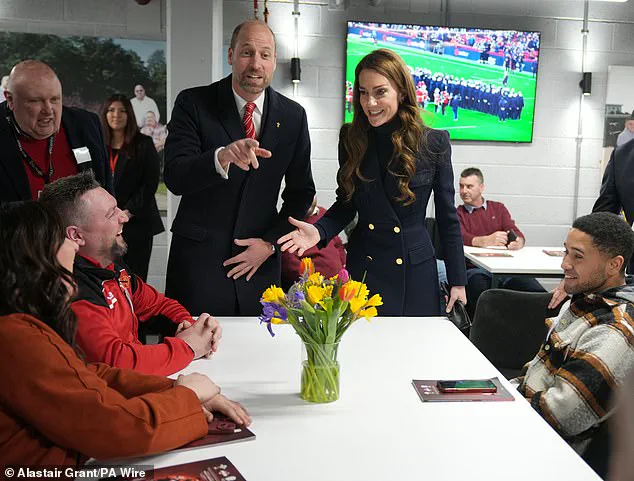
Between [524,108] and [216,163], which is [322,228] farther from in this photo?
[524,108]

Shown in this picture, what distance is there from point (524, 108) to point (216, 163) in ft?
15.3

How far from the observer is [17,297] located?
1.32 metres

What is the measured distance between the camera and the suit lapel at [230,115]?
2672 millimetres

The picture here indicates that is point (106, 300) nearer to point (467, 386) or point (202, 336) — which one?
point (202, 336)

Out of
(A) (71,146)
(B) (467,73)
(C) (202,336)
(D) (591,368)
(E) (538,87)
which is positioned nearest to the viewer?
(D) (591,368)

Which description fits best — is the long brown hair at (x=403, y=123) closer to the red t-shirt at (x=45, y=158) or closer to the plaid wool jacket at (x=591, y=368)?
the plaid wool jacket at (x=591, y=368)

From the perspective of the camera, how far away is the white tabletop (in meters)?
4.29

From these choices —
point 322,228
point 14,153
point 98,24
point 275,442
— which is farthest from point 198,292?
point 98,24

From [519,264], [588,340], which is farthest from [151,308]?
[519,264]

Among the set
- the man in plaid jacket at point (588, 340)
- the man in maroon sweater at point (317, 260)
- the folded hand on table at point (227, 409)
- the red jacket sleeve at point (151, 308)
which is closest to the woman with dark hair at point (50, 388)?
the folded hand on table at point (227, 409)

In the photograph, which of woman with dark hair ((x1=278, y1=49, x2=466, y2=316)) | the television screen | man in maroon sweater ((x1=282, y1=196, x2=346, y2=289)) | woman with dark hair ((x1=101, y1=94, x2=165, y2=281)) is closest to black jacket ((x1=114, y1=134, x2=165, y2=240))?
woman with dark hair ((x1=101, y1=94, x2=165, y2=281))

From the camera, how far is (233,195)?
2.65 meters

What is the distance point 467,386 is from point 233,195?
50.0 inches

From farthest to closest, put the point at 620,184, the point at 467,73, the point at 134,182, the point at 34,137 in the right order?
the point at 467,73 < the point at 134,182 < the point at 620,184 < the point at 34,137
